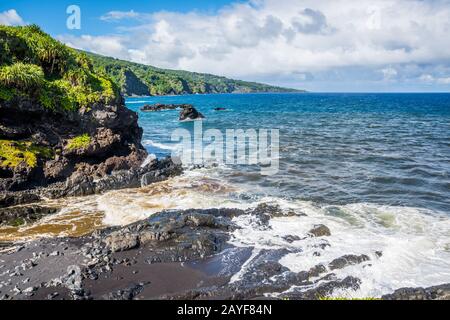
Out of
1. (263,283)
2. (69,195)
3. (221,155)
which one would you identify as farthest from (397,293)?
(221,155)

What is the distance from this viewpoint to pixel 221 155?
3456cm

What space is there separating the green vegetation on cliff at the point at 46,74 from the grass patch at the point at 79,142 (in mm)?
2295

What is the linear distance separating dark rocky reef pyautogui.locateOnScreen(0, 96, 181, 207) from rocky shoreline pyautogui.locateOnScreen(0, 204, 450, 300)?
302 inches

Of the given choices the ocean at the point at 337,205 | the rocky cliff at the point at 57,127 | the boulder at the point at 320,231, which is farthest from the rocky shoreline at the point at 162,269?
the rocky cliff at the point at 57,127

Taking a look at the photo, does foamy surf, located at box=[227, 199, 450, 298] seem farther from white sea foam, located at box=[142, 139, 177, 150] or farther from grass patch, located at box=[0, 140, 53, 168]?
white sea foam, located at box=[142, 139, 177, 150]

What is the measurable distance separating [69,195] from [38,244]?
7766mm

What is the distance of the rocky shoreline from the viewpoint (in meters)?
10.5

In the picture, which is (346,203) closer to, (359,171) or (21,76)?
(359,171)

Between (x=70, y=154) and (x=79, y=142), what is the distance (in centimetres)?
106

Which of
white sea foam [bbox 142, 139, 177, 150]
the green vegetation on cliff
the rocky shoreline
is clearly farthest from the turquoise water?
the green vegetation on cliff

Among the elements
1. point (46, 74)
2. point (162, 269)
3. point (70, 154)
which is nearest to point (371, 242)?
point (162, 269)

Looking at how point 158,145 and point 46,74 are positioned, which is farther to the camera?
point 158,145

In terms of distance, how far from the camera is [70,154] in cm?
2362

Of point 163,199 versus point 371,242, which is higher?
point 163,199
